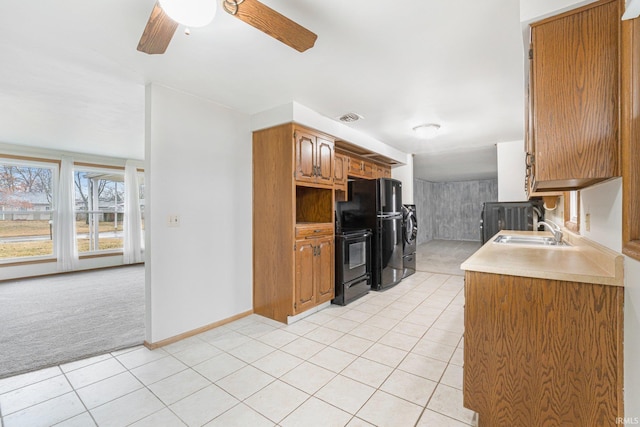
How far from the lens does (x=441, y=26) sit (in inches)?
68.6

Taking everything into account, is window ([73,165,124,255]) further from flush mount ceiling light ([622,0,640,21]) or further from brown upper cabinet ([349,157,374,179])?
flush mount ceiling light ([622,0,640,21])

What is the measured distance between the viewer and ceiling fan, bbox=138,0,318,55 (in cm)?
117

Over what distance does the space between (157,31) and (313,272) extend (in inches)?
99.5

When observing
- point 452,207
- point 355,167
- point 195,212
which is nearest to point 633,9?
point 195,212

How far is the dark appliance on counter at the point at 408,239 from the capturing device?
183 inches

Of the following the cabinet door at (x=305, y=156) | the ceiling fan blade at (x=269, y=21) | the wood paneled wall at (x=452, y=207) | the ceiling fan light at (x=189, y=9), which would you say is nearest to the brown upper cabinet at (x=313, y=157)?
the cabinet door at (x=305, y=156)

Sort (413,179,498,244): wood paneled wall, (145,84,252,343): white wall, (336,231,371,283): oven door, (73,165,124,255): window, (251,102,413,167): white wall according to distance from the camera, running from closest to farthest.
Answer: (145,84,252,343): white wall
(251,102,413,167): white wall
(336,231,371,283): oven door
(73,165,124,255): window
(413,179,498,244): wood paneled wall

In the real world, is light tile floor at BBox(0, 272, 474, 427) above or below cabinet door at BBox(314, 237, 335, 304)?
below

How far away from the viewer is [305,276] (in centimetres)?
310

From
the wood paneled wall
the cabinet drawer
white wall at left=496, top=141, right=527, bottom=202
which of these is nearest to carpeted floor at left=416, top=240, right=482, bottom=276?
the wood paneled wall

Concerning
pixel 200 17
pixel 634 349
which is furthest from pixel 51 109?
pixel 634 349

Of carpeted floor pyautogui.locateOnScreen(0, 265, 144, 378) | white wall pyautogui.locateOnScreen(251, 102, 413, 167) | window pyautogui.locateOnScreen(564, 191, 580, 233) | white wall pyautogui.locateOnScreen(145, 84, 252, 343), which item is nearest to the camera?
window pyautogui.locateOnScreen(564, 191, 580, 233)

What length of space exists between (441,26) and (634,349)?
187cm

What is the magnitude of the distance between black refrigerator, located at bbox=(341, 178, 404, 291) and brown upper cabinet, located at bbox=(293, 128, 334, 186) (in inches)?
32.4
